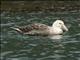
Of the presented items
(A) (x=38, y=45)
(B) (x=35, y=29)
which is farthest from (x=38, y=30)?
(A) (x=38, y=45)

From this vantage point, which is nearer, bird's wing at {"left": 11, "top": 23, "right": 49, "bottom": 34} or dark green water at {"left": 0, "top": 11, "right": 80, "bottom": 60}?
dark green water at {"left": 0, "top": 11, "right": 80, "bottom": 60}

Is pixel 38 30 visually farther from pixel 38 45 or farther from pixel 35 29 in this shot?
pixel 38 45

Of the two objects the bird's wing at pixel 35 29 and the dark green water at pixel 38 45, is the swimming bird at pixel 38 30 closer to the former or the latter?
the bird's wing at pixel 35 29

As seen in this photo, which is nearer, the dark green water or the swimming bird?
the dark green water

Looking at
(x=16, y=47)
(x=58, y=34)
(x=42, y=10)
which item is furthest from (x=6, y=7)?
(x=16, y=47)

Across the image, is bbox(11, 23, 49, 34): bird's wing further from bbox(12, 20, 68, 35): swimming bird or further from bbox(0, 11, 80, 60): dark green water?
bbox(0, 11, 80, 60): dark green water

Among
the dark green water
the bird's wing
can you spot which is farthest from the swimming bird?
the dark green water

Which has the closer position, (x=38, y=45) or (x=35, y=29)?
(x=38, y=45)

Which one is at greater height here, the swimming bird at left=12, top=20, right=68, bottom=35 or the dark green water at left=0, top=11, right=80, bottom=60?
the swimming bird at left=12, top=20, right=68, bottom=35

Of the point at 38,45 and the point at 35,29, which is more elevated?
the point at 35,29

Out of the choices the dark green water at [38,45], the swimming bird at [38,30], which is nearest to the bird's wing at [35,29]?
the swimming bird at [38,30]

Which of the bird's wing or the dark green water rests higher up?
the bird's wing

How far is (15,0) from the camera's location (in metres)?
32.8

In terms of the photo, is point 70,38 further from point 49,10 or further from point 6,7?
point 6,7
